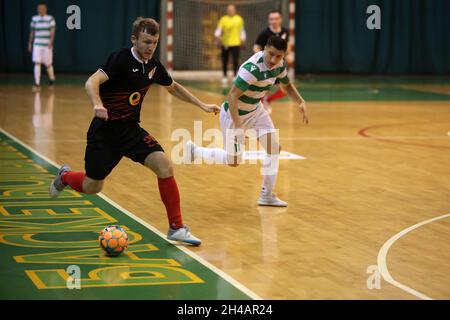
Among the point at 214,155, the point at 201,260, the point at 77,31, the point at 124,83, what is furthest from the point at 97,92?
the point at 77,31

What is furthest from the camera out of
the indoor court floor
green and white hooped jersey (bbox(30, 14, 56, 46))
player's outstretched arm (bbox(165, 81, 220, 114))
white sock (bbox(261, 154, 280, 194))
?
green and white hooped jersey (bbox(30, 14, 56, 46))

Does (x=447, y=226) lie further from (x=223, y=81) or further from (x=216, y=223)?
(x=223, y=81)

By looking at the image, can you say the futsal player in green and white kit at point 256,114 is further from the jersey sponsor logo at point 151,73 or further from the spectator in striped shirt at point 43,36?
the spectator in striped shirt at point 43,36

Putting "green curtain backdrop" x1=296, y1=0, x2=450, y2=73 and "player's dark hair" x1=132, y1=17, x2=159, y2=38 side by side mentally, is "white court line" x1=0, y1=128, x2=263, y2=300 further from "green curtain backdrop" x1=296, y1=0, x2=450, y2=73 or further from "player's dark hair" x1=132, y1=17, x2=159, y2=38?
"green curtain backdrop" x1=296, y1=0, x2=450, y2=73

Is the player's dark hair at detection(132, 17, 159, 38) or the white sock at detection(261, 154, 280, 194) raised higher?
the player's dark hair at detection(132, 17, 159, 38)

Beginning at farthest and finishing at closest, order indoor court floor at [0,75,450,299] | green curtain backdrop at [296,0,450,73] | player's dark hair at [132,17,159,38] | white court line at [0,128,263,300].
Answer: green curtain backdrop at [296,0,450,73], player's dark hair at [132,17,159,38], indoor court floor at [0,75,450,299], white court line at [0,128,263,300]

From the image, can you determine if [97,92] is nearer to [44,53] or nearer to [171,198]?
[171,198]

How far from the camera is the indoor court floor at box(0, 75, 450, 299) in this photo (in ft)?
21.5

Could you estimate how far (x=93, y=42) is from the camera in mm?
27078

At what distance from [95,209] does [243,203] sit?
1541 millimetres

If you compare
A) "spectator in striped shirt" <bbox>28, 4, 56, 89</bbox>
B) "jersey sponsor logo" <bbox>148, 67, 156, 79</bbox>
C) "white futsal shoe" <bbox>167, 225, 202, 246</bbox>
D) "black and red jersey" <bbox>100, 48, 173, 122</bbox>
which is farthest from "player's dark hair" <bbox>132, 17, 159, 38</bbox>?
"spectator in striped shirt" <bbox>28, 4, 56, 89</bbox>

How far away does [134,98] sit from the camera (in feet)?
24.9

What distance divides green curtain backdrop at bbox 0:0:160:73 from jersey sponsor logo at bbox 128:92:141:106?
19.2m
